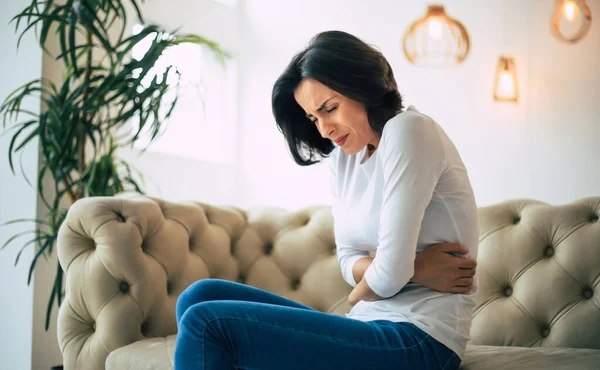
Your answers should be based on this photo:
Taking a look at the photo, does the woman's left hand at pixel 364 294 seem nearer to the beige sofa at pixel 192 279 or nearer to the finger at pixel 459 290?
the finger at pixel 459 290

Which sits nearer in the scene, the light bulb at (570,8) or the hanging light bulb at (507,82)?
the light bulb at (570,8)

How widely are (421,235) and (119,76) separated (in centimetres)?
145

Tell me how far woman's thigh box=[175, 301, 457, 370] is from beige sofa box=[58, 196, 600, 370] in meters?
0.45

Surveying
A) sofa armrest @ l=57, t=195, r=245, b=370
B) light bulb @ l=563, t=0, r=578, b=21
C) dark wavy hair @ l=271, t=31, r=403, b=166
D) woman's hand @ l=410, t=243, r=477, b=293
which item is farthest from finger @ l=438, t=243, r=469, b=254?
light bulb @ l=563, t=0, r=578, b=21

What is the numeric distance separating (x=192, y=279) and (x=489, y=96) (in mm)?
2859

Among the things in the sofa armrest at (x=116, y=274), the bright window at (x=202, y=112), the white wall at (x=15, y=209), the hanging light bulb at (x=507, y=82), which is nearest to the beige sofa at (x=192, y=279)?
the sofa armrest at (x=116, y=274)

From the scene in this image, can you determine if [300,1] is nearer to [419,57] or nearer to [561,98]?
[419,57]

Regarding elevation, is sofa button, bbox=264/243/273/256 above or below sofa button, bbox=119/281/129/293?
above

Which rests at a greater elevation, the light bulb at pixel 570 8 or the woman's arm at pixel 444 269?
the light bulb at pixel 570 8

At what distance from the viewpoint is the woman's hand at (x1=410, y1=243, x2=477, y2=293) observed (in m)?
1.36

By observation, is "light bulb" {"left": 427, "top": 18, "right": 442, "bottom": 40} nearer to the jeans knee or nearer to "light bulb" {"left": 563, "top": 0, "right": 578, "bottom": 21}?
"light bulb" {"left": 563, "top": 0, "right": 578, "bottom": 21}

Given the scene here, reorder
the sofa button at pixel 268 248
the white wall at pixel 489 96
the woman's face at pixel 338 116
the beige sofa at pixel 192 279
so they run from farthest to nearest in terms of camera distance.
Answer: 1. the white wall at pixel 489 96
2. the sofa button at pixel 268 248
3. the beige sofa at pixel 192 279
4. the woman's face at pixel 338 116

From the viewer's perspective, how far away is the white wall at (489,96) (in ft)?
12.7

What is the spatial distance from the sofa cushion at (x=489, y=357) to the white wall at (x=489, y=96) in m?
2.48
